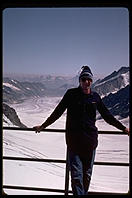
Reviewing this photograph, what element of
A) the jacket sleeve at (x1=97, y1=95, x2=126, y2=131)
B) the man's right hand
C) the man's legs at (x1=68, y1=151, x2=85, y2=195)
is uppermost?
the jacket sleeve at (x1=97, y1=95, x2=126, y2=131)

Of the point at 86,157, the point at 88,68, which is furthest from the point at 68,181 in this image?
the point at 88,68

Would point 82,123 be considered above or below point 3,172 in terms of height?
above

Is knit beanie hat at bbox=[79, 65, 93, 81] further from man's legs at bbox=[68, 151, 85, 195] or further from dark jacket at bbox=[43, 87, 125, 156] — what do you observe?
man's legs at bbox=[68, 151, 85, 195]

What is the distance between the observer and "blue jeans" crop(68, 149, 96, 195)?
1.92 meters

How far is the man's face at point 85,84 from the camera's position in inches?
75.1

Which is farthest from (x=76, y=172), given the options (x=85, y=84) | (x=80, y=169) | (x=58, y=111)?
(x=85, y=84)

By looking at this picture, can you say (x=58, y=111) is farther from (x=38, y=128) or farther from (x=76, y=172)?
(x=76, y=172)

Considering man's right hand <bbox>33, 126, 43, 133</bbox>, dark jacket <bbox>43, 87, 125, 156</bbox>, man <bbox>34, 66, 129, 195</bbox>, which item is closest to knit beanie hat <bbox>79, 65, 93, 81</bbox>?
man <bbox>34, 66, 129, 195</bbox>

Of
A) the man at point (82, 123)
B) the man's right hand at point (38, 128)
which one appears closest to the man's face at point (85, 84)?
the man at point (82, 123)

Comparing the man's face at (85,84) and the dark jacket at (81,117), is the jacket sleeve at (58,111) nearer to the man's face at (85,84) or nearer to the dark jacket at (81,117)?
the dark jacket at (81,117)

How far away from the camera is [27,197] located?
2139mm

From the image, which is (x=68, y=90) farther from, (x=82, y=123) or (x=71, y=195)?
(x=71, y=195)

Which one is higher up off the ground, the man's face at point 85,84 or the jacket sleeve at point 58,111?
the man's face at point 85,84
